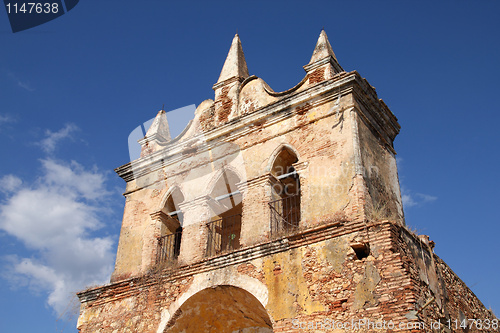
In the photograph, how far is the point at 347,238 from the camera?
25.4 feet

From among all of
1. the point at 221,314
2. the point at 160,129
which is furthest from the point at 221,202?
the point at 160,129

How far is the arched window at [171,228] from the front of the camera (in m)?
10.6

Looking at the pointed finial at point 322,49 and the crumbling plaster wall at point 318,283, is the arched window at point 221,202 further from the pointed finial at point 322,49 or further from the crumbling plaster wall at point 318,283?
the pointed finial at point 322,49

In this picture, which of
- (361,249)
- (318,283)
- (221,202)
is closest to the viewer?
(361,249)

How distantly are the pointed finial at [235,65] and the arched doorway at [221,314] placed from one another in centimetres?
511

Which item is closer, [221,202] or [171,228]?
[221,202]

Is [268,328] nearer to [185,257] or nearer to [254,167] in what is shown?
[185,257]

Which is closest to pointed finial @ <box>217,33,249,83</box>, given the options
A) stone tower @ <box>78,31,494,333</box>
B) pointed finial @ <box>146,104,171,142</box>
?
stone tower @ <box>78,31,494,333</box>

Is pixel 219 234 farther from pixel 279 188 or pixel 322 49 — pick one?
pixel 322 49

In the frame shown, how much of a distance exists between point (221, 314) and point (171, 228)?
7.76ft

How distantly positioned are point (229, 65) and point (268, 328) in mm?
6066

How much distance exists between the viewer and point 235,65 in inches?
474

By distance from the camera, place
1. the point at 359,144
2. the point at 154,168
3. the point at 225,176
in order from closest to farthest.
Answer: the point at 359,144 < the point at 225,176 < the point at 154,168

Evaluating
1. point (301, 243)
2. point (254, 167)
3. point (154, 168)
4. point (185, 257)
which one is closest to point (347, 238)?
point (301, 243)
